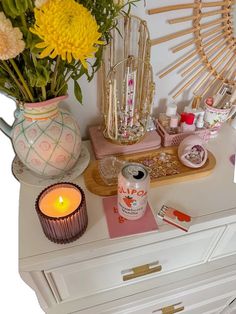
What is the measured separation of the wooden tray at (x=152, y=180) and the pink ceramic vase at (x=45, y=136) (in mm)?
95

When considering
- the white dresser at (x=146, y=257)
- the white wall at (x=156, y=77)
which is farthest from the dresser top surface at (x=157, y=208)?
the white wall at (x=156, y=77)

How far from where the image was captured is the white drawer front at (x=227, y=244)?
0.79 metres

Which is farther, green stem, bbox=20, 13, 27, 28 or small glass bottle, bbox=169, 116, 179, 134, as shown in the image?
small glass bottle, bbox=169, 116, 179, 134

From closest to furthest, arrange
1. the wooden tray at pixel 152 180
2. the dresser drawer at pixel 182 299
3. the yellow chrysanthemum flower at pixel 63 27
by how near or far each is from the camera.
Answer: the yellow chrysanthemum flower at pixel 63 27, the wooden tray at pixel 152 180, the dresser drawer at pixel 182 299

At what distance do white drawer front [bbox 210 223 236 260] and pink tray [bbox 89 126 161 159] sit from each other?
32 centimetres

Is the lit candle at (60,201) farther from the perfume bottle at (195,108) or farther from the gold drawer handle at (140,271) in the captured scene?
the perfume bottle at (195,108)

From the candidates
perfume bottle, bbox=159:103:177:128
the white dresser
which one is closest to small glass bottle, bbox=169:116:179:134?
perfume bottle, bbox=159:103:177:128

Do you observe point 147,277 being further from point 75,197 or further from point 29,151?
point 29,151

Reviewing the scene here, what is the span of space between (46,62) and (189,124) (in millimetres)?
503

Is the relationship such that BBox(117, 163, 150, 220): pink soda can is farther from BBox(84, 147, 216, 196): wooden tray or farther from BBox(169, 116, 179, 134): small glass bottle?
BBox(169, 116, 179, 134): small glass bottle

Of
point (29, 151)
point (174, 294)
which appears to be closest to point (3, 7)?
point (29, 151)

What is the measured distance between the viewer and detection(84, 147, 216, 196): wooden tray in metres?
0.74

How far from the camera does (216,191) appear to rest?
756 mm

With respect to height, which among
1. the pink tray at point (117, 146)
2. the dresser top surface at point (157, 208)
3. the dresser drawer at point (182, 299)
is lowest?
the dresser drawer at point (182, 299)
